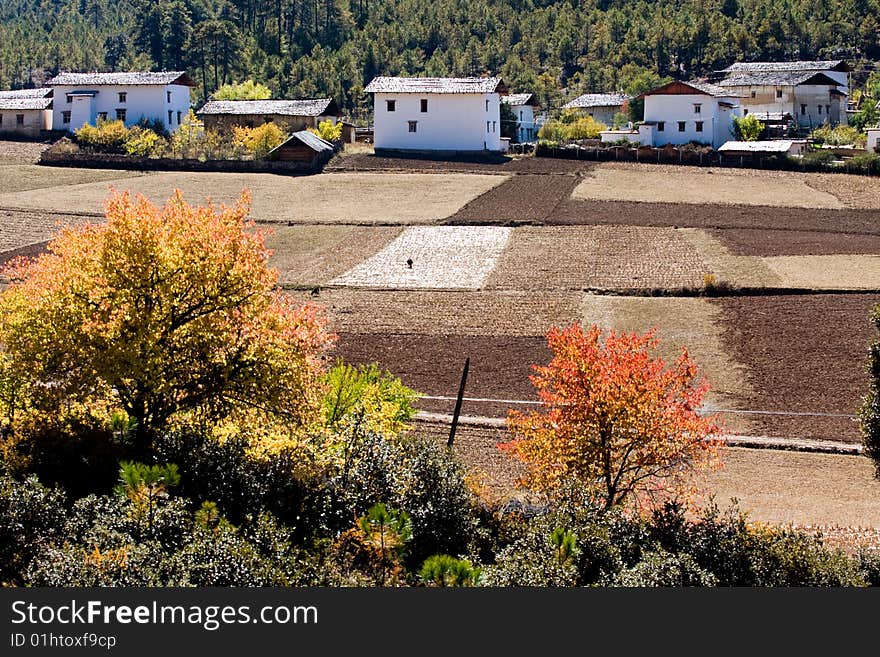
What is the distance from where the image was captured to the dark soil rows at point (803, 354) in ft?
120

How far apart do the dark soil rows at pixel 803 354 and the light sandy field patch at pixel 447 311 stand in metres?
6.91

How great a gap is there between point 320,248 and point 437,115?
37.4 metres

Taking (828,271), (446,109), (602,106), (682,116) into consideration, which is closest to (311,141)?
(446,109)

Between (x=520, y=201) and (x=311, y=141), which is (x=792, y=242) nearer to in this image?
(x=520, y=201)

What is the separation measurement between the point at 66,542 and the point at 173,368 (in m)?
8.55

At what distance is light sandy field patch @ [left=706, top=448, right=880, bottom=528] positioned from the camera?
2903 cm

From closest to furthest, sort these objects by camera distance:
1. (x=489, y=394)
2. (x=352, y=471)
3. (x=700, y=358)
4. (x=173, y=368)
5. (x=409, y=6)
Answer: (x=352, y=471) < (x=173, y=368) < (x=489, y=394) < (x=700, y=358) < (x=409, y=6)

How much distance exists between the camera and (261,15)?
185 m

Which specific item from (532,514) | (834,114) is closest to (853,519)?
(532,514)

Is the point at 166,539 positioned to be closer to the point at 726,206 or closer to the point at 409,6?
the point at 726,206

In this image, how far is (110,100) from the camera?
105m

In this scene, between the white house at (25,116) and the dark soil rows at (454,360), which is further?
the white house at (25,116)

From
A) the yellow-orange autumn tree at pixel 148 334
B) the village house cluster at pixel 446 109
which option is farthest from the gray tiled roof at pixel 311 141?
the yellow-orange autumn tree at pixel 148 334

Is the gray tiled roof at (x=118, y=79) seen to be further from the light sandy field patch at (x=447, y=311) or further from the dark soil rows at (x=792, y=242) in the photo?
the light sandy field patch at (x=447, y=311)
